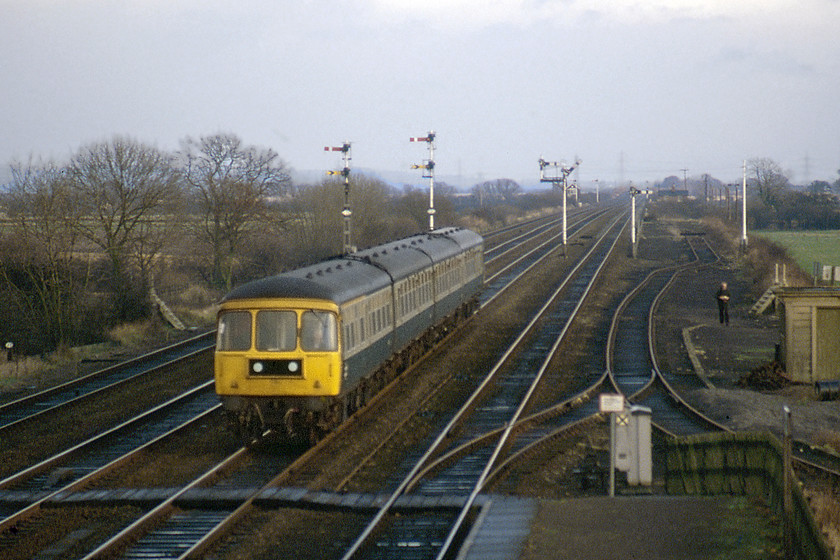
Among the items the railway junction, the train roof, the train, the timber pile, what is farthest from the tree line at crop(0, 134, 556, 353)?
the timber pile

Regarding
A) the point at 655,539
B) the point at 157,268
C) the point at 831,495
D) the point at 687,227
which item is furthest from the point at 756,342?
the point at 687,227

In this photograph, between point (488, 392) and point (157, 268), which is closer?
point (488, 392)

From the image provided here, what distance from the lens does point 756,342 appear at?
28266 mm

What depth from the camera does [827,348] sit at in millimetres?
22938

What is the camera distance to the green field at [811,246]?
52.5 m

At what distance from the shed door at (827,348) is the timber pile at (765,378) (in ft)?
3.00

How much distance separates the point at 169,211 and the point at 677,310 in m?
20.6

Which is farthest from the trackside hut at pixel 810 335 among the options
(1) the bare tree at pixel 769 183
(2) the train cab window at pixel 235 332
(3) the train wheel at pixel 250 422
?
(1) the bare tree at pixel 769 183

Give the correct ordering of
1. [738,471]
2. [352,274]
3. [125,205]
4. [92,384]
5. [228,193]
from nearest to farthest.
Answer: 1. [738,471]
2. [352,274]
3. [92,384]
4. [125,205]
5. [228,193]

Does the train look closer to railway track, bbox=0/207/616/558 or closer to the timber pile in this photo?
railway track, bbox=0/207/616/558

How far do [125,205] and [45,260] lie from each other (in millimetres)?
6056

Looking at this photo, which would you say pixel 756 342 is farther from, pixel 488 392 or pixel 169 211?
pixel 169 211

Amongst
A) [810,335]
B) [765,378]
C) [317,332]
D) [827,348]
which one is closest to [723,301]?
[827,348]

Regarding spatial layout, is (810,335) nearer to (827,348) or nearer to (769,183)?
(827,348)
